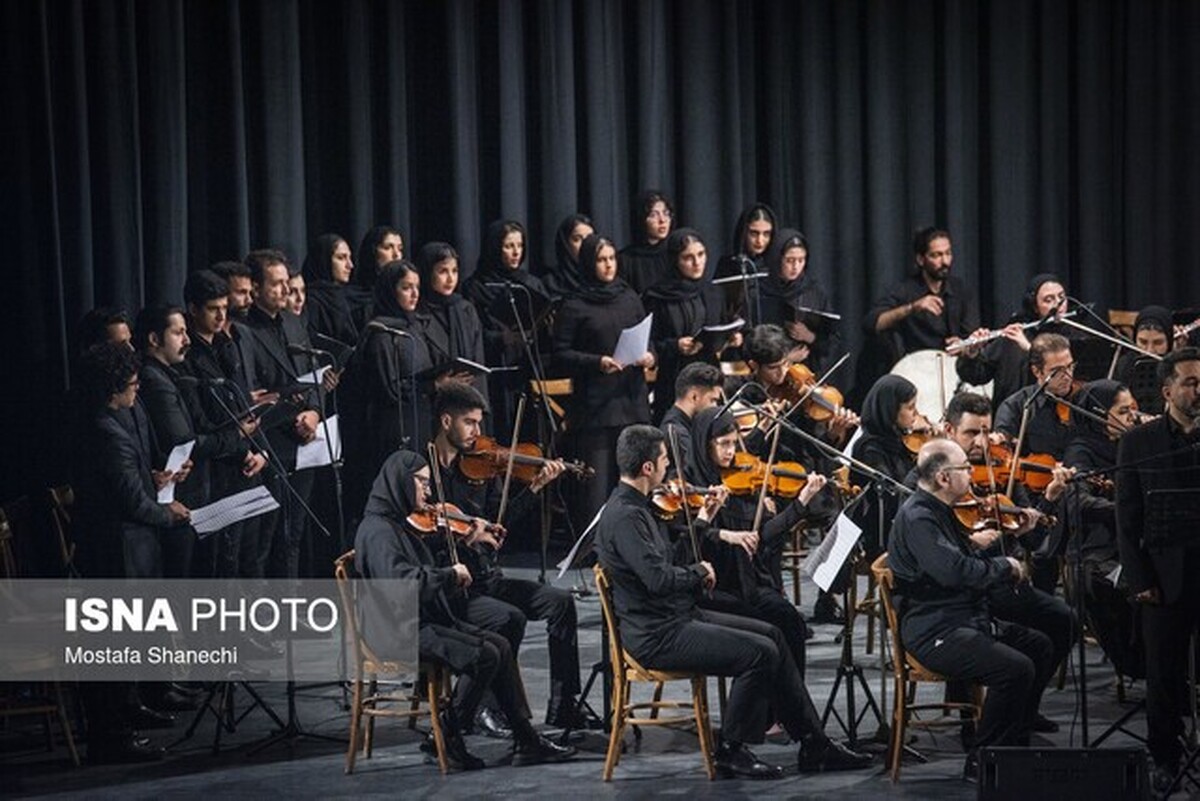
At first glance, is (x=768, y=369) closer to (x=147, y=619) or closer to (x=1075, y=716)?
(x=1075, y=716)

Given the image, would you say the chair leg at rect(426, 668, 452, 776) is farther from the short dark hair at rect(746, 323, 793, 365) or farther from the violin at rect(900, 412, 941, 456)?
the short dark hair at rect(746, 323, 793, 365)

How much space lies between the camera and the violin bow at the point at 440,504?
734cm

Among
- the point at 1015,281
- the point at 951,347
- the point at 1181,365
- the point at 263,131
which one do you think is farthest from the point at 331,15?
the point at 1181,365

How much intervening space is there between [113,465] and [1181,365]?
378 centimetres

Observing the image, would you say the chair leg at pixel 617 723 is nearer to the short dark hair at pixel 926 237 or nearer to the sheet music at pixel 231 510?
the sheet music at pixel 231 510

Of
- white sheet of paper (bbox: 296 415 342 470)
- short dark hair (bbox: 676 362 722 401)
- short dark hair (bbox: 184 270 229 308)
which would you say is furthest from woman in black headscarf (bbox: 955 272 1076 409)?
short dark hair (bbox: 184 270 229 308)

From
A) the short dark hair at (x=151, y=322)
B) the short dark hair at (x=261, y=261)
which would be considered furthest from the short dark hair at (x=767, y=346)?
the short dark hair at (x=151, y=322)

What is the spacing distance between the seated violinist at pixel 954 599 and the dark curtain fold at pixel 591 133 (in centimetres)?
382

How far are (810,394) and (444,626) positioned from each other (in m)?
2.65

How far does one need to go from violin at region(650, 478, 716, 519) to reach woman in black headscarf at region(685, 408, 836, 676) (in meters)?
0.28

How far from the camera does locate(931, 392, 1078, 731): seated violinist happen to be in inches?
288

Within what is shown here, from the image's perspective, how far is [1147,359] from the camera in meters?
9.12

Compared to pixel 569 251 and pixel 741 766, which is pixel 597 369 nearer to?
pixel 569 251

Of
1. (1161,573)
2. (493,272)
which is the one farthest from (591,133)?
(1161,573)
